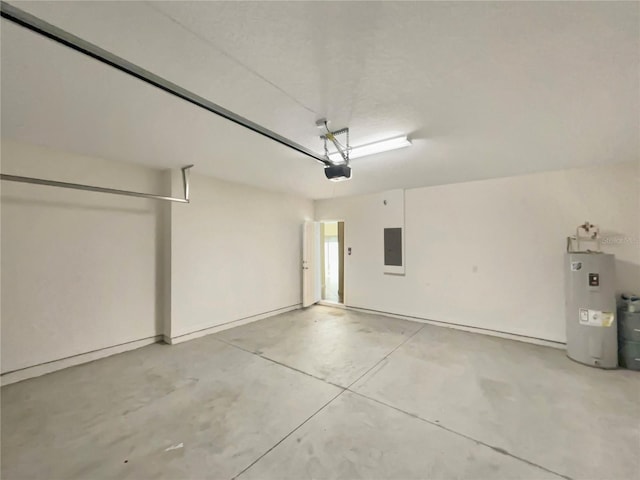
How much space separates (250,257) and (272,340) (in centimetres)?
163

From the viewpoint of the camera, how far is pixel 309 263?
19.0 ft

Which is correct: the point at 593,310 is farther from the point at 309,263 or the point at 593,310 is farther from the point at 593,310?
the point at 309,263

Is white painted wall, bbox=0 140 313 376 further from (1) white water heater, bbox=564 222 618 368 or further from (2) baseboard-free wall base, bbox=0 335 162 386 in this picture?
(1) white water heater, bbox=564 222 618 368

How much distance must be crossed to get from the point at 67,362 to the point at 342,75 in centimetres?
418

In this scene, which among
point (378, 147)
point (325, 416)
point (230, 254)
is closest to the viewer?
point (325, 416)

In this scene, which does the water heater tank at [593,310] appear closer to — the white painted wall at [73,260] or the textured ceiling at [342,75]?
the textured ceiling at [342,75]

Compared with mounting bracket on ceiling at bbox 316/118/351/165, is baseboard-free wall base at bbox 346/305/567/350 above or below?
below

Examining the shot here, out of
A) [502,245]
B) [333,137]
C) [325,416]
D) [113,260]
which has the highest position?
[333,137]

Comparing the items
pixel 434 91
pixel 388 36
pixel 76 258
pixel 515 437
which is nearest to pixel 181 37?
pixel 388 36

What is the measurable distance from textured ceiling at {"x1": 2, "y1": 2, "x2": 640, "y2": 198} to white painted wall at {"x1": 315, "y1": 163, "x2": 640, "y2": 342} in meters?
0.76

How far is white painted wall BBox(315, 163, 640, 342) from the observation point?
3.30 metres

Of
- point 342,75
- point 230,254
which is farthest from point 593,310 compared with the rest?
point 230,254

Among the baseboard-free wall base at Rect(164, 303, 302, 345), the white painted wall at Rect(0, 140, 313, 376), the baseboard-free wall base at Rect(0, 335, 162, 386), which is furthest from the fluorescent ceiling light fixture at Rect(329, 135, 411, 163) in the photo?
the baseboard-free wall base at Rect(0, 335, 162, 386)

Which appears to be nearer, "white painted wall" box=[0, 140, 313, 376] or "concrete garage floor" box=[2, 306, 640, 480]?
"concrete garage floor" box=[2, 306, 640, 480]
